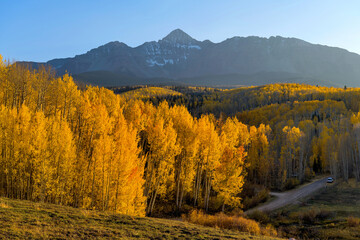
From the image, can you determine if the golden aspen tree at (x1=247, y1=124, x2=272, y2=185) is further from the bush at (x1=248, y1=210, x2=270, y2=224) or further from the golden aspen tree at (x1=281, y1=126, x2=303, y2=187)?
the bush at (x1=248, y1=210, x2=270, y2=224)

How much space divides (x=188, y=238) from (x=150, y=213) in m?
23.6

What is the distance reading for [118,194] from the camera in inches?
1144

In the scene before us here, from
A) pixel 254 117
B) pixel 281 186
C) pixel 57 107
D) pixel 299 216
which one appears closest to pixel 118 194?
pixel 57 107

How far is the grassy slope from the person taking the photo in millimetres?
11867

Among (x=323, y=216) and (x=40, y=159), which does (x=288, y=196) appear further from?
(x=40, y=159)

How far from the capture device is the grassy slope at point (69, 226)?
11.9m

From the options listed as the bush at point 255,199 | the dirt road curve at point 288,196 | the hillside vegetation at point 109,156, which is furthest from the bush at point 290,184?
the bush at point 255,199

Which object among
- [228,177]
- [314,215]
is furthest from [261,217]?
[314,215]

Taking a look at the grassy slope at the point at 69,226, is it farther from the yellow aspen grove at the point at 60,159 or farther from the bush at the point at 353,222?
the bush at the point at 353,222

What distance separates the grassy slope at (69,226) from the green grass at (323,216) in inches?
800

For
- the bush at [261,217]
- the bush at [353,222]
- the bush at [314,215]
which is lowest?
the bush at [261,217]

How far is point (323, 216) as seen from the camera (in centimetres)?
3747

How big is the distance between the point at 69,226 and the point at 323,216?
37990mm

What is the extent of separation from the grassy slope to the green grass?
20317mm
